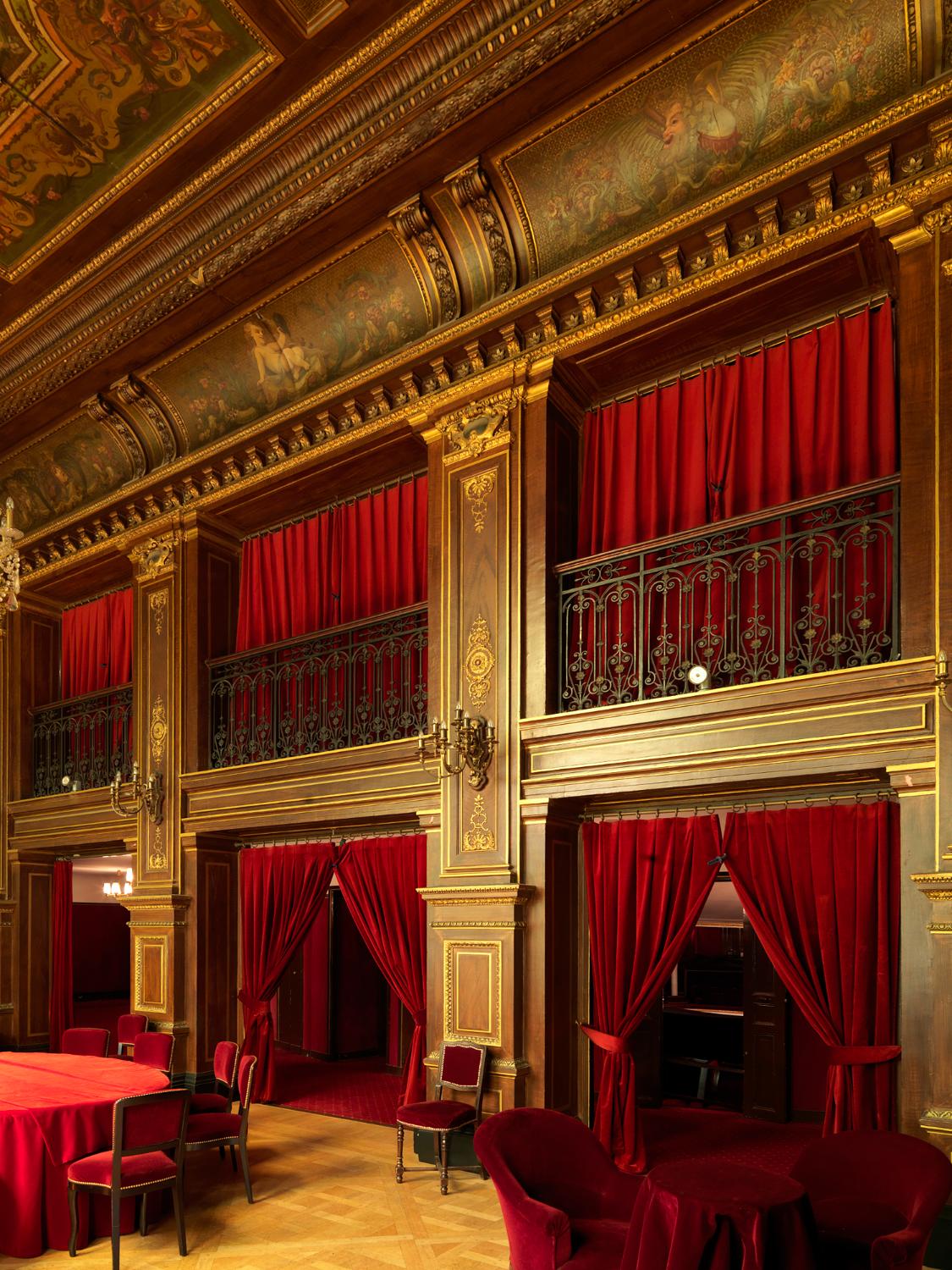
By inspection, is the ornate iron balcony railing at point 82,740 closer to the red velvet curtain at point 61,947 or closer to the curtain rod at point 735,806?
the red velvet curtain at point 61,947

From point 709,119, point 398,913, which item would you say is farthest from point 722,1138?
point 709,119

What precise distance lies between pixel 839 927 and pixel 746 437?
3060 millimetres

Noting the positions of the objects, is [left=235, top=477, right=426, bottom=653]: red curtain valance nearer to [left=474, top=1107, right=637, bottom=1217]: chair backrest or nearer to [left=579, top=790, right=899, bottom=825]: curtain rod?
[left=579, top=790, right=899, bottom=825]: curtain rod

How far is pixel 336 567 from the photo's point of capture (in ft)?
29.6

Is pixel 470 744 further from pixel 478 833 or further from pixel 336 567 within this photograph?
pixel 336 567

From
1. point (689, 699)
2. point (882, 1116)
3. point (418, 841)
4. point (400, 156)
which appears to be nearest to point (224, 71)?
point (400, 156)

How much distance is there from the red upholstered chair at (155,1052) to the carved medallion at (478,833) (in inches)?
111

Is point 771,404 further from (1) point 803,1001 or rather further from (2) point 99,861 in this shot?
(2) point 99,861

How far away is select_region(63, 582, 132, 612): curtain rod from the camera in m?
11.3

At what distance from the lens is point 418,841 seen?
7.83 meters

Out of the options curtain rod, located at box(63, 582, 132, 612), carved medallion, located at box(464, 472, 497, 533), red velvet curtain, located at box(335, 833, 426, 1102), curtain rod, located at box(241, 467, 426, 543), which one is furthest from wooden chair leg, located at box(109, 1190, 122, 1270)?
curtain rod, located at box(63, 582, 132, 612)

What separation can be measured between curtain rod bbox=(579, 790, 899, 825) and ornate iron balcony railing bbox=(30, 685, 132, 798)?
5.50 metres

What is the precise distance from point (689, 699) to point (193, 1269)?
3.91 m

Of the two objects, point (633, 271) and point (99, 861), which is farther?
point (99, 861)
